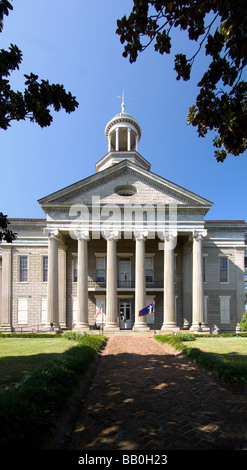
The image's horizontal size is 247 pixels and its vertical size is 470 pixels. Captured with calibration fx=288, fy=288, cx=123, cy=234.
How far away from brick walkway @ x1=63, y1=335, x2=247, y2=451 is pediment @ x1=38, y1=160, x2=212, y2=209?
762 inches

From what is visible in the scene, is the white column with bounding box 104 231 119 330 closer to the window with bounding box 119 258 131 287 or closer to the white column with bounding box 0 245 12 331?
the window with bounding box 119 258 131 287

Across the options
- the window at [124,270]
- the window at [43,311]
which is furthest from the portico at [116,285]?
the window at [124,270]

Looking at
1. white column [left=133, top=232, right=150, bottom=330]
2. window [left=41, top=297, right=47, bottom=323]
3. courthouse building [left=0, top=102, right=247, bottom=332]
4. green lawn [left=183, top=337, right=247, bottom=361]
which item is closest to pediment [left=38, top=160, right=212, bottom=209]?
courthouse building [left=0, top=102, right=247, bottom=332]

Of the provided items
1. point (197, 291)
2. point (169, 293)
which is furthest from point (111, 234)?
point (197, 291)

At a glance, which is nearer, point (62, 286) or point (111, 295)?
point (111, 295)

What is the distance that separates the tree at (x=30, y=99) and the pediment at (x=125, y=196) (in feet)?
63.3

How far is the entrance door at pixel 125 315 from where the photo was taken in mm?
29344

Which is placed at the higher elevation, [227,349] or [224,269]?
[224,269]

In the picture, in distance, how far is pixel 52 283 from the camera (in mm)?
25250

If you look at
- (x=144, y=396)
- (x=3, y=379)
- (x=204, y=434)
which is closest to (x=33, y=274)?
(x=3, y=379)

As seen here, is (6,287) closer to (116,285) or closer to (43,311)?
(43,311)

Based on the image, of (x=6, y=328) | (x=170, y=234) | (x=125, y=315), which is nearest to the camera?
(x=170, y=234)

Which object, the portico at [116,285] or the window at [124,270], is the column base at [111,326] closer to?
the portico at [116,285]

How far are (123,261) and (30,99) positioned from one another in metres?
24.6
